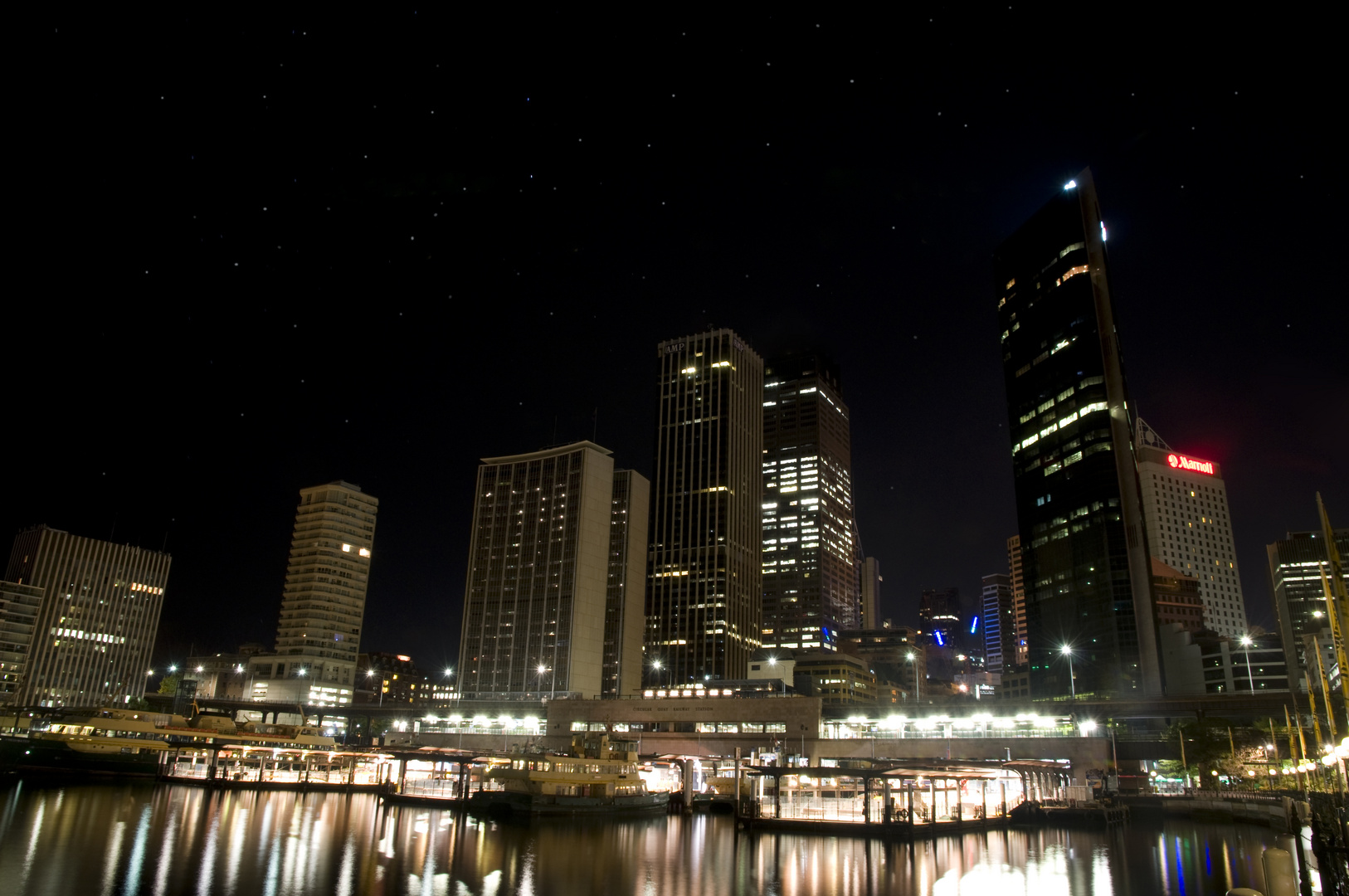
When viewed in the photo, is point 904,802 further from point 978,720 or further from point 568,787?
point 978,720

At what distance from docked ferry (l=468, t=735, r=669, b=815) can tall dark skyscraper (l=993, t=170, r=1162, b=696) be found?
4008 inches

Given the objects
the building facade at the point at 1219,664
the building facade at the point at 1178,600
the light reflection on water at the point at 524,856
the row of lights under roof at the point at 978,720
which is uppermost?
the building facade at the point at 1178,600

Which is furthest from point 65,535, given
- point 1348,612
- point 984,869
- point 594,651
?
point 1348,612

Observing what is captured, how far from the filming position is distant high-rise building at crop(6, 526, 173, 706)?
6718 inches

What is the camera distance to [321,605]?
186 m

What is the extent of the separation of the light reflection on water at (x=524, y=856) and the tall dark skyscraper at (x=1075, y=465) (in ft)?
294

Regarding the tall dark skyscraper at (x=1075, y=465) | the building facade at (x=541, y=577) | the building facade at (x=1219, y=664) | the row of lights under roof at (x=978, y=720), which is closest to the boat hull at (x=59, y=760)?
the row of lights under roof at (x=978, y=720)

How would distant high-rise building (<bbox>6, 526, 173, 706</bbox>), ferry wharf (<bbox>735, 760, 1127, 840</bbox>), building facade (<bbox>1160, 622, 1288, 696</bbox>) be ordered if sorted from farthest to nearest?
distant high-rise building (<bbox>6, 526, 173, 706</bbox>) → building facade (<bbox>1160, 622, 1288, 696</bbox>) → ferry wharf (<bbox>735, 760, 1127, 840</bbox>)

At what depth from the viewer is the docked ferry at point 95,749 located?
A: 73.4 m

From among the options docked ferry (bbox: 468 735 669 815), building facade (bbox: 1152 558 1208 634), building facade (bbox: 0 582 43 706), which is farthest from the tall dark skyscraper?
building facade (bbox: 0 582 43 706)

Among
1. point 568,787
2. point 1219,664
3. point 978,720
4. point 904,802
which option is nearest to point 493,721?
point 978,720

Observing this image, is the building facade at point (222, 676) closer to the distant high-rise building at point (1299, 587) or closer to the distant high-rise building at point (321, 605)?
the distant high-rise building at point (321, 605)

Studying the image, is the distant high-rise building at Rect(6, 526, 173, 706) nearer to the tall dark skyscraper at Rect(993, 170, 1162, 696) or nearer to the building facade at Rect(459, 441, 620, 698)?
the building facade at Rect(459, 441, 620, 698)

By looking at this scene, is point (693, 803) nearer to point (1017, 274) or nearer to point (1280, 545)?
point (1017, 274)
